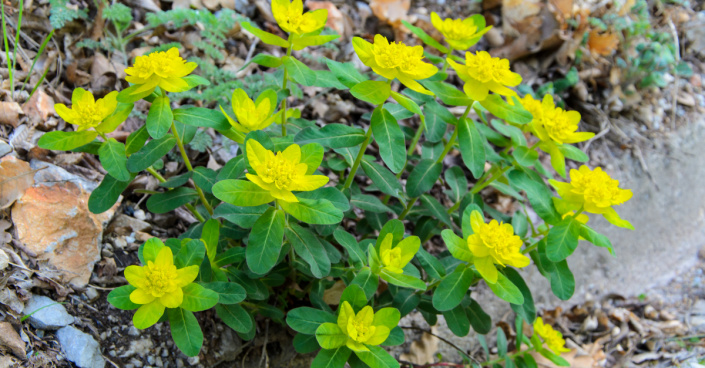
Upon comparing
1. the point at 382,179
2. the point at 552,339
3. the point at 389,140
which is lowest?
the point at 552,339

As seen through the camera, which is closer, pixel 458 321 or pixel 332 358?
pixel 332 358

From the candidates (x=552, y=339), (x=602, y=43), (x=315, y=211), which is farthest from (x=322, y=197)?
(x=602, y=43)

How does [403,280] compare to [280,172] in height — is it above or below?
below

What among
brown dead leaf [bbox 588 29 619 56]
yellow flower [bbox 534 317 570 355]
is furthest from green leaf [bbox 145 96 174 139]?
brown dead leaf [bbox 588 29 619 56]

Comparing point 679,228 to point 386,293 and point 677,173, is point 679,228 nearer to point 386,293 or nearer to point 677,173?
point 677,173

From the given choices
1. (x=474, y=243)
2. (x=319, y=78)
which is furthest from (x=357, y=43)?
(x=474, y=243)

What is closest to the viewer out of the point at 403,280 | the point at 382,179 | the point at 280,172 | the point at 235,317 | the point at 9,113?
the point at 280,172

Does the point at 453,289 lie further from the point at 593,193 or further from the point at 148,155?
the point at 148,155
